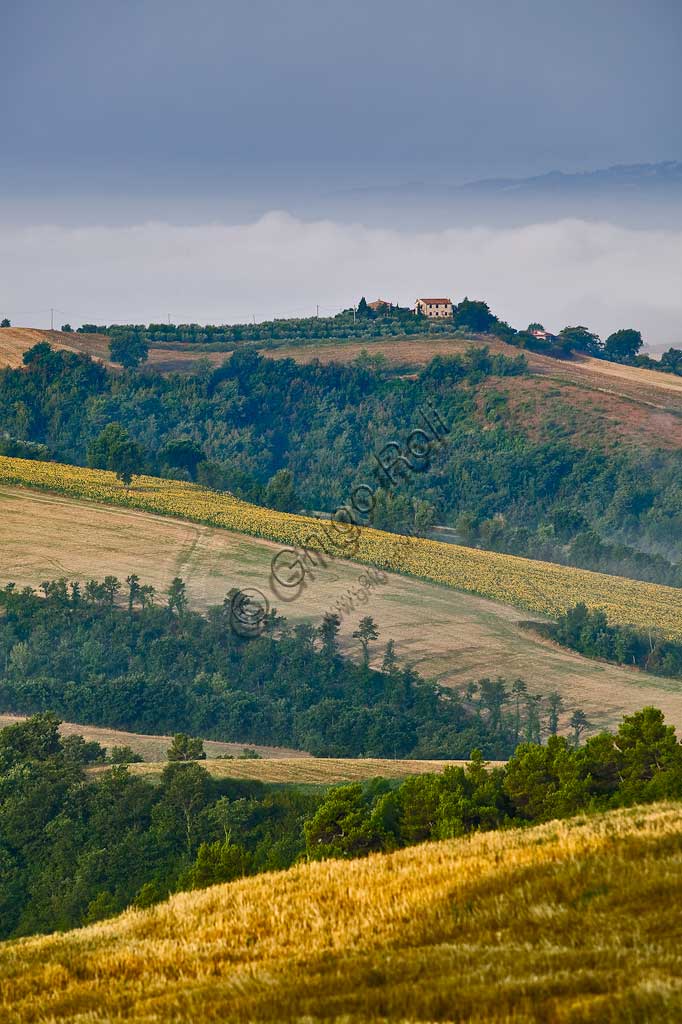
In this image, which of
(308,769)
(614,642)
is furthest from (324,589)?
(308,769)

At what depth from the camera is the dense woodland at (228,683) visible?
78.9 m

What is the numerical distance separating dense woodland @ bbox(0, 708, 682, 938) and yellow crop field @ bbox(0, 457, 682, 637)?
183 feet

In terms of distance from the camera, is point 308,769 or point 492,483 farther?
point 492,483

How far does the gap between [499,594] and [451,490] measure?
264 ft

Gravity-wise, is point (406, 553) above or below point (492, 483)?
below

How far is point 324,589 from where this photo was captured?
10419 cm

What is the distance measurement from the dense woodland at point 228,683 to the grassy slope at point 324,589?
2.77 meters

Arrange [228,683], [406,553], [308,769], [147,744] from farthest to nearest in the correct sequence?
[406,553]
[228,683]
[147,744]
[308,769]

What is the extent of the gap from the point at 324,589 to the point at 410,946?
89.2m

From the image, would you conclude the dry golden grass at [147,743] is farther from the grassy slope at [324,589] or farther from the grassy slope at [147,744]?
the grassy slope at [324,589]

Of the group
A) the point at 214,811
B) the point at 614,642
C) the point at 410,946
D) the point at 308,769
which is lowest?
the point at 308,769

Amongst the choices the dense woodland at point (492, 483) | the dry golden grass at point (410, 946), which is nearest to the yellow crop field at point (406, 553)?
the dense woodland at point (492, 483)

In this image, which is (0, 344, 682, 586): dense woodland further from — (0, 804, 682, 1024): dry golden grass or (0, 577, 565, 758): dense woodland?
(0, 804, 682, 1024): dry golden grass

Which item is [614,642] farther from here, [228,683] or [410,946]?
[410,946]
